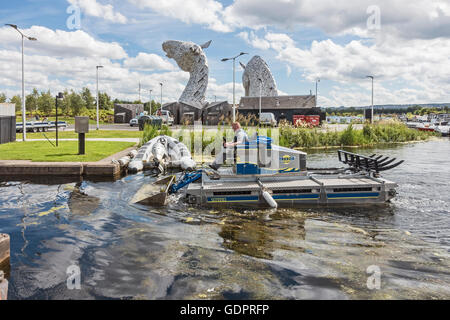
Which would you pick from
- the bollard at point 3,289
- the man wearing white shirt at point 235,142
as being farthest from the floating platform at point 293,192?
the bollard at point 3,289

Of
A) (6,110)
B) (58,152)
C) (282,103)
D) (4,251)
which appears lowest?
(4,251)

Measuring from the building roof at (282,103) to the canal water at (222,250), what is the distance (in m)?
46.0

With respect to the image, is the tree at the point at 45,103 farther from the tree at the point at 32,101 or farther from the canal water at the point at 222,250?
the canal water at the point at 222,250

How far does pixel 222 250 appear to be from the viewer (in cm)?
717

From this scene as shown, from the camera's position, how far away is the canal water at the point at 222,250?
18.3 ft

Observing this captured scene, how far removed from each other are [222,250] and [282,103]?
52.6 m

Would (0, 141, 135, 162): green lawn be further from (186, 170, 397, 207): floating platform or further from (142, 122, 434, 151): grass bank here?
(186, 170, 397, 207): floating platform

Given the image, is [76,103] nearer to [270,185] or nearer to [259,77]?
[259,77]

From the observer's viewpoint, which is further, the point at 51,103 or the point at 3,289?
the point at 51,103

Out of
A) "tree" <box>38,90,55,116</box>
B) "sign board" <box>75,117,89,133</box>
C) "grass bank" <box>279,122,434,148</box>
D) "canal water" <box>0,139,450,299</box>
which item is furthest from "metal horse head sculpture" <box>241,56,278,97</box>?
"canal water" <box>0,139,450,299</box>

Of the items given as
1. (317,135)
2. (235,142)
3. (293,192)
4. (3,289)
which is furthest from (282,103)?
(3,289)

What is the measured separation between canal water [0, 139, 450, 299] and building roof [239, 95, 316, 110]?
151 feet

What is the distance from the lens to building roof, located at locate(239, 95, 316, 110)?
56.4 meters
